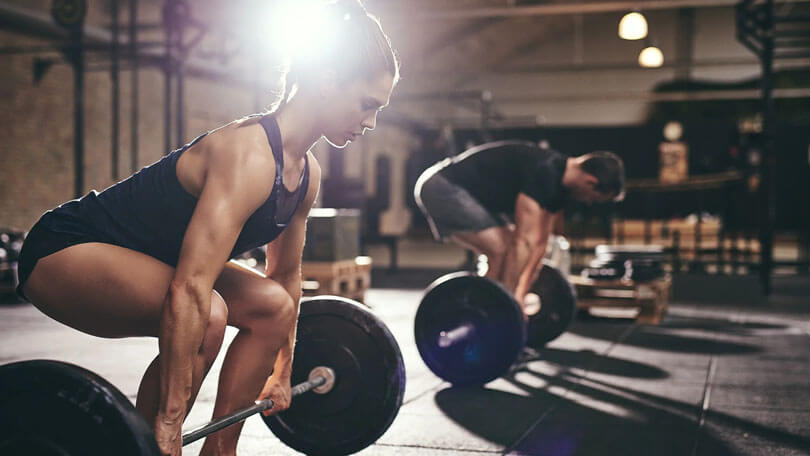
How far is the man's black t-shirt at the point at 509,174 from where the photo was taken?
3.34m

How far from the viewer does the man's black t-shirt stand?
3.34 m

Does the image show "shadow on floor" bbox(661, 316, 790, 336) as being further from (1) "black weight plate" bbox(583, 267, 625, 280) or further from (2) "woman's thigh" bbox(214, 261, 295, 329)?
(2) "woman's thigh" bbox(214, 261, 295, 329)

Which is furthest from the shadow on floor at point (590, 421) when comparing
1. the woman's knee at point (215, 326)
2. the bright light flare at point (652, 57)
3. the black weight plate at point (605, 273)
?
the bright light flare at point (652, 57)

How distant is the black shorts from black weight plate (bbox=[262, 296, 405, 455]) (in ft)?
2.15

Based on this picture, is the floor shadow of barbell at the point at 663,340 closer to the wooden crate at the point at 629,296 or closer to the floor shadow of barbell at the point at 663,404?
the wooden crate at the point at 629,296

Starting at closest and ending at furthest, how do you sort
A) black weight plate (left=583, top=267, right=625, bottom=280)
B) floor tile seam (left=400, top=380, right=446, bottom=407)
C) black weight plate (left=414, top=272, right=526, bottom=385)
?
1. floor tile seam (left=400, top=380, right=446, bottom=407)
2. black weight plate (left=414, top=272, right=526, bottom=385)
3. black weight plate (left=583, top=267, right=625, bottom=280)

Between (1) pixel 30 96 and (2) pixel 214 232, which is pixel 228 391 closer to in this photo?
(2) pixel 214 232

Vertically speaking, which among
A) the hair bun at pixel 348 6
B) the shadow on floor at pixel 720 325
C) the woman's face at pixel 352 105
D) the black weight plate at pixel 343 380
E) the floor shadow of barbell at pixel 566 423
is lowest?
the shadow on floor at pixel 720 325

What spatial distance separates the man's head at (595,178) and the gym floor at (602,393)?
74 centimetres

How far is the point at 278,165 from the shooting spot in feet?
4.82

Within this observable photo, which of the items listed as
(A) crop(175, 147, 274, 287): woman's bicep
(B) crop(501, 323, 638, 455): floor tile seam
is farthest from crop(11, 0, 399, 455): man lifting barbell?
(B) crop(501, 323, 638, 455): floor tile seam

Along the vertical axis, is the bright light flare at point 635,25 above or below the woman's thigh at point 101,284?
above

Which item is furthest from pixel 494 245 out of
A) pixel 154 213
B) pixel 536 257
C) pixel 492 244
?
pixel 154 213

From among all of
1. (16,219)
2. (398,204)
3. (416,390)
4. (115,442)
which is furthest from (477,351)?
(398,204)
